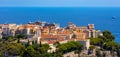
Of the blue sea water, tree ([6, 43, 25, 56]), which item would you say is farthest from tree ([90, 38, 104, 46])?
the blue sea water

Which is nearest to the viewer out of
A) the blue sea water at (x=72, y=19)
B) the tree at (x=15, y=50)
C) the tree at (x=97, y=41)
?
the tree at (x=15, y=50)

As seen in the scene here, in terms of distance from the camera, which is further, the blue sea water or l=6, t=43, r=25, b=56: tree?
the blue sea water

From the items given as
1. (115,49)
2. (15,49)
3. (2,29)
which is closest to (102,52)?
(115,49)

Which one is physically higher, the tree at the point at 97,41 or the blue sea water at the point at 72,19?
the tree at the point at 97,41

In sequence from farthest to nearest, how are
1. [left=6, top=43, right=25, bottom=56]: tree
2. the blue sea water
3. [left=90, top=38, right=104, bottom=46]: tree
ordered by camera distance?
the blue sea water, [left=90, top=38, right=104, bottom=46]: tree, [left=6, top=43, right=25, bottom=56]: tree

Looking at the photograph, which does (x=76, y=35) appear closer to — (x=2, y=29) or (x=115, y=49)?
(x=115, y=49)

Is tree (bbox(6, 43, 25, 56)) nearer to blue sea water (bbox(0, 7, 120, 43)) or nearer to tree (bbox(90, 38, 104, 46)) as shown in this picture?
tree (bbox(90, 38, 104, 46))

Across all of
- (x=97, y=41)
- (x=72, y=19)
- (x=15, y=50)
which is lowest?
(x=72, y=19)

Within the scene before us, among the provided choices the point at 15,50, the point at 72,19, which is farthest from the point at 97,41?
the point at 72,19

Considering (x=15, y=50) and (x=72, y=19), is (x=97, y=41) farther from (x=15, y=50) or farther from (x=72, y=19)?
(x=72, y=19)

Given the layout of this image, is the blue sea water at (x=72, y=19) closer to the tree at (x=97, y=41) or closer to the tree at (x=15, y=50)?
the tree at (x=97, y=41)

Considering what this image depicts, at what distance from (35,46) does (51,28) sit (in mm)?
11775

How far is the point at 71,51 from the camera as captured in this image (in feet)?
115

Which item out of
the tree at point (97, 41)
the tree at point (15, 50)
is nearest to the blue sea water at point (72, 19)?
the tree at point (97, 41)
